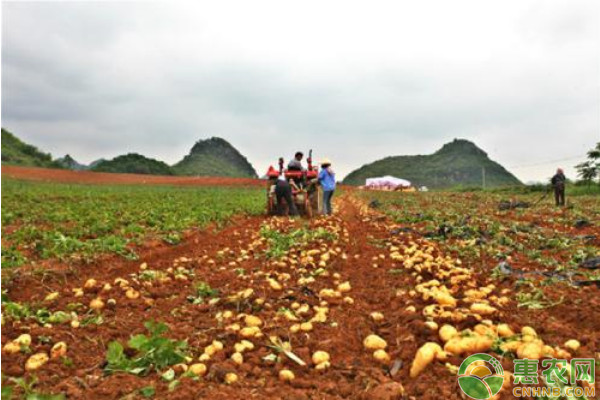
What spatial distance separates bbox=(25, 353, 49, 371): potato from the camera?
11.0 ft

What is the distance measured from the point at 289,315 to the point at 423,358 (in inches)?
59.9

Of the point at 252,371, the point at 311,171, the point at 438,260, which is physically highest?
the point at 311,171

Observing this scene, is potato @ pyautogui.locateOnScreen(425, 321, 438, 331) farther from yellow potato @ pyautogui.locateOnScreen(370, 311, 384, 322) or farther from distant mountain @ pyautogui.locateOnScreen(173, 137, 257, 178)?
distant mountain @ pyautogui.locateOnScreen(173, 137, 257, 178)

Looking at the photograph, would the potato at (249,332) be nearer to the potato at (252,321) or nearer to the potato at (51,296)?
the potato at (252,321)

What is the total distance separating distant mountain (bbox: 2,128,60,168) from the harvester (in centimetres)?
7043

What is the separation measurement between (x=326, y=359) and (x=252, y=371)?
58 cm

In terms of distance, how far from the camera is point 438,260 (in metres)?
6.19

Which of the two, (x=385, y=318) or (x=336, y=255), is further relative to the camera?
(x=336, y=255)

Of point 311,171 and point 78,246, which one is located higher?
point 311,171

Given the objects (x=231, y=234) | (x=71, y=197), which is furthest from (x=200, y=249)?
(x=71, y=197)

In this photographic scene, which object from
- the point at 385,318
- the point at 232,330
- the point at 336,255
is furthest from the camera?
the point at 336,255

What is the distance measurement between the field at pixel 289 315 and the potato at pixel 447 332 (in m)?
0.02

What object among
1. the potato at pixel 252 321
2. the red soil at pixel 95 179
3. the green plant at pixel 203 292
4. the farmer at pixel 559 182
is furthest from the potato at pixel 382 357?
the red soil at pixel 95 179

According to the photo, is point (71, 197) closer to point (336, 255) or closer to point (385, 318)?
point (336, 255)
